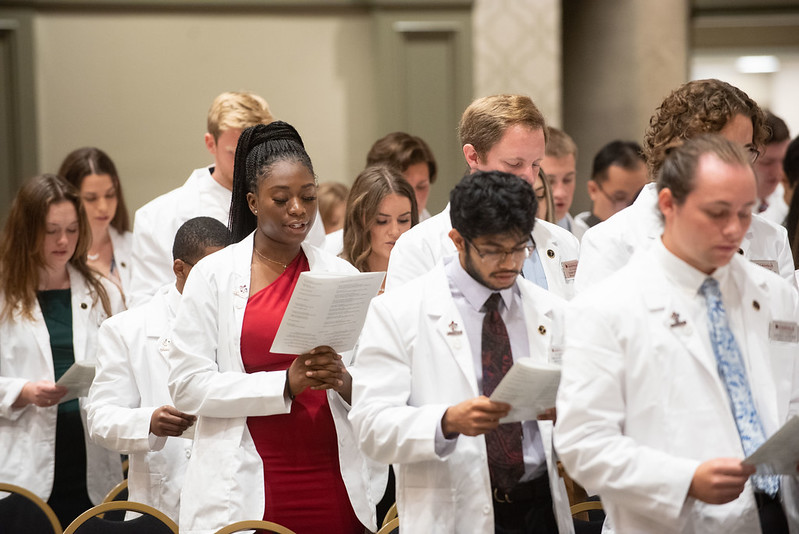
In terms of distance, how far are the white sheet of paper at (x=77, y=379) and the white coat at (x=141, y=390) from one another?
200mm

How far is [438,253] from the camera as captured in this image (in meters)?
2.85

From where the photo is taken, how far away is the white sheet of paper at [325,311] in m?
2.45

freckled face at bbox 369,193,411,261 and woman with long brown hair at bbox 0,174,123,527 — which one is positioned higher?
freckled face at bbox 369,193,411,261

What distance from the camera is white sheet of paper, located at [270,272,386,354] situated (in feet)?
8.04

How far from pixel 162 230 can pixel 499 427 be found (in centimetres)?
244

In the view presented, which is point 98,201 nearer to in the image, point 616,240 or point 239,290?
point 239,290

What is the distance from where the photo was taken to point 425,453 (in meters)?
2.21

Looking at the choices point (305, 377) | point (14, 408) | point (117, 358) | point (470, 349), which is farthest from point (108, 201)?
point (470, 349)

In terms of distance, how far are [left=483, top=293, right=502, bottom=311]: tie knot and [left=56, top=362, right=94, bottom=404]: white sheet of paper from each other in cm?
183

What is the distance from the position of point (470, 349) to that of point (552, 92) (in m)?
4.35

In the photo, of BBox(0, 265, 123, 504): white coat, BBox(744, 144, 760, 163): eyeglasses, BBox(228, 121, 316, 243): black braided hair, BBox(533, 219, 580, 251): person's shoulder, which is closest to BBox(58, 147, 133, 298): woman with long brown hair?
BBox(0, 265, 123, 504): white coat

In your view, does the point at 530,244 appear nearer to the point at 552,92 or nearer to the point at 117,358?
the point at 117,358

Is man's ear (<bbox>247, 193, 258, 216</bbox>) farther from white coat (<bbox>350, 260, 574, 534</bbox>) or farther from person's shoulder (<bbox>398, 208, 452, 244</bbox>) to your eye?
white coat (<bbox>350, 260, 574, 534</bbox>)

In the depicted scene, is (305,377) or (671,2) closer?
(305,377)
